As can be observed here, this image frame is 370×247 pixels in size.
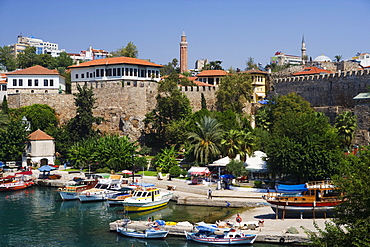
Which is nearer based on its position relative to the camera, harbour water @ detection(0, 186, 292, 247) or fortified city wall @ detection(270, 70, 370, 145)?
harbour water @ detection(0, 186, 292, 247)

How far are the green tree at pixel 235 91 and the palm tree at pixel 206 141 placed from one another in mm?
14686

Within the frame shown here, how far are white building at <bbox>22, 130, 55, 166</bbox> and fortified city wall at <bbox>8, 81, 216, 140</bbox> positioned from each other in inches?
270

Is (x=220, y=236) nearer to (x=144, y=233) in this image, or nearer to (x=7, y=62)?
(x=144, y=233)

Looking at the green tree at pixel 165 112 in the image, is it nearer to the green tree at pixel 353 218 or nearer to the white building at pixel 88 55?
the green tree at pixel 353 218

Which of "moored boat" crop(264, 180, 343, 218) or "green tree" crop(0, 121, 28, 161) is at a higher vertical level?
"green tree" crop(0, 121, 28, 161)

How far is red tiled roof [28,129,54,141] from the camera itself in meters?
Result: 51.0

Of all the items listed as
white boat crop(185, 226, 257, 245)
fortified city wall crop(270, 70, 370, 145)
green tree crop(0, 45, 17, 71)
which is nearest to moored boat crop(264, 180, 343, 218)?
white boat crop(185, 226, 257, 245)

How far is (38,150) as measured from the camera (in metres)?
51.0

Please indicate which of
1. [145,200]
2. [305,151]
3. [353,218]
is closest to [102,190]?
[145,200]

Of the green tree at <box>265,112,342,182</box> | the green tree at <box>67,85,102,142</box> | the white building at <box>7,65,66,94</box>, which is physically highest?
the white building at <box>7,65,66,94</box>

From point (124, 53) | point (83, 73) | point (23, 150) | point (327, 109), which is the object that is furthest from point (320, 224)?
point (124, 53)

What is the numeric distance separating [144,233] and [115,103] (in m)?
32.3

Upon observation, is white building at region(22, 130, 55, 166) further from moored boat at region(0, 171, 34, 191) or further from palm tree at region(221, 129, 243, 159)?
palm tree at region(221, 129, 243, 159)

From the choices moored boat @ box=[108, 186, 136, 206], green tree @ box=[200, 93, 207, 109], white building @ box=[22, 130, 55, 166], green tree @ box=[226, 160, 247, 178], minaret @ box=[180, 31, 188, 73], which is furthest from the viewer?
minaret @ box=[180, 31, 188, 73]
